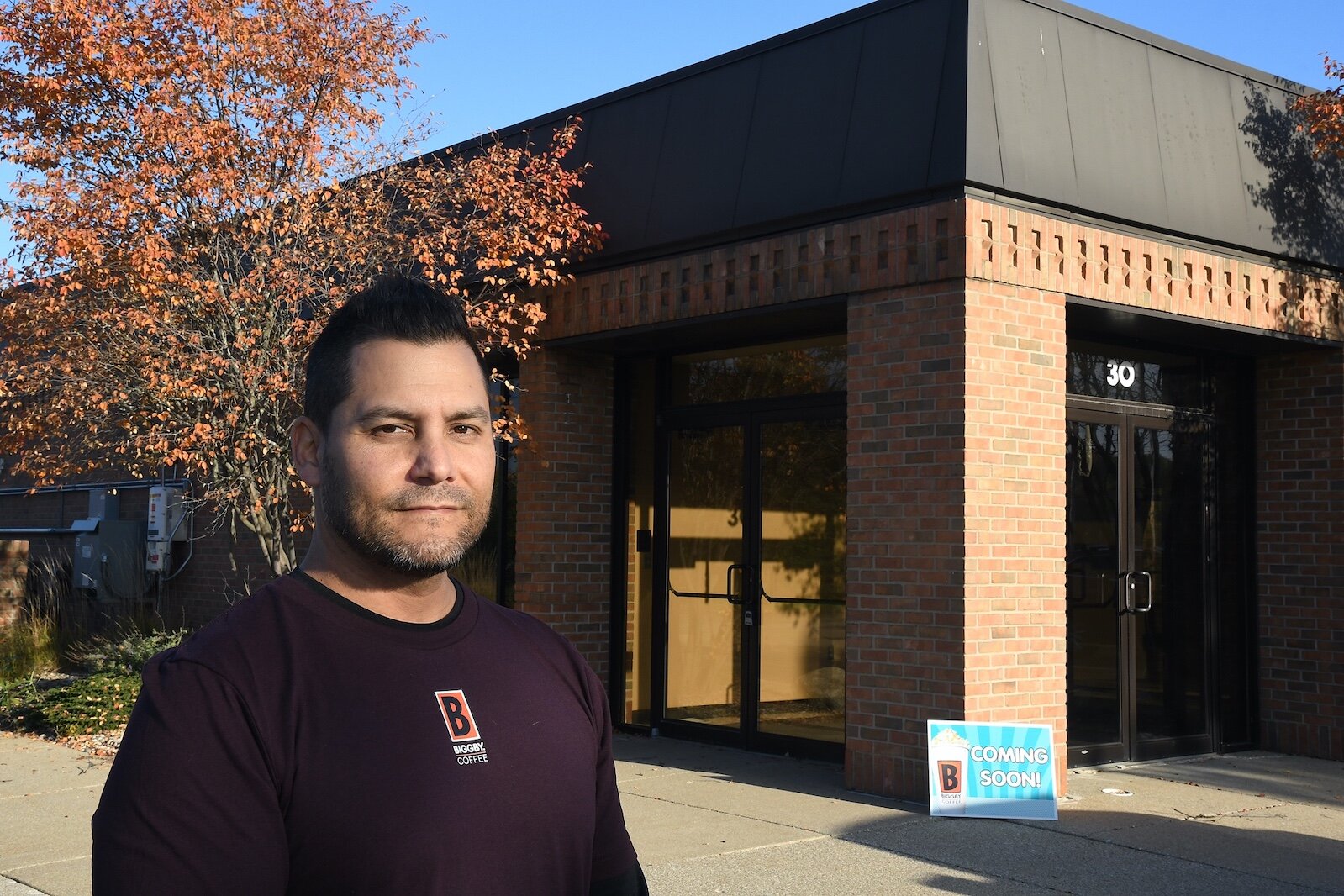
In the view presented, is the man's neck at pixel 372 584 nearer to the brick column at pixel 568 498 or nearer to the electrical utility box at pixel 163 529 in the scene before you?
the brick column at pixel 568 498

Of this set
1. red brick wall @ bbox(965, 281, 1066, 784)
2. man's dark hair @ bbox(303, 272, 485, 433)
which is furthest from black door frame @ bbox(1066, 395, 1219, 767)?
man's dark hair @ bbox(303, 272, 485, 433)

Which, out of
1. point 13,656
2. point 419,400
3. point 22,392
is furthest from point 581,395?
point 419,400

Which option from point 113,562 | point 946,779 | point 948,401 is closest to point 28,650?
point 113,562

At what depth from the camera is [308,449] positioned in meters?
2.28

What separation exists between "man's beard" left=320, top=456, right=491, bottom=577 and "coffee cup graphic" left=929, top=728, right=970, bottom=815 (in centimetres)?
600

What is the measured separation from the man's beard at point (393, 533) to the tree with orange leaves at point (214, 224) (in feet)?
23.9

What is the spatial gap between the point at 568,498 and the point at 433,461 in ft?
29.0

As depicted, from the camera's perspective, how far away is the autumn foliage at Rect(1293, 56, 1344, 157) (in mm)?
9641

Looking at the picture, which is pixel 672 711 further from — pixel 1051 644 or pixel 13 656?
pixel 13 656

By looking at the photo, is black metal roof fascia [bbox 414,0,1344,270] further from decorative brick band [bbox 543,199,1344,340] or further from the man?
the man

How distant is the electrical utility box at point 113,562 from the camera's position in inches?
622

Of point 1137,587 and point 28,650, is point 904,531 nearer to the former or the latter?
point 1137,587

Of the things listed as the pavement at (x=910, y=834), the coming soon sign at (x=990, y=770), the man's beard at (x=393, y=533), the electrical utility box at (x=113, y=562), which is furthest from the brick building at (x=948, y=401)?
the electrical utility box at (x=113, y=562)

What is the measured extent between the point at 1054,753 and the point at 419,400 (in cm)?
676
